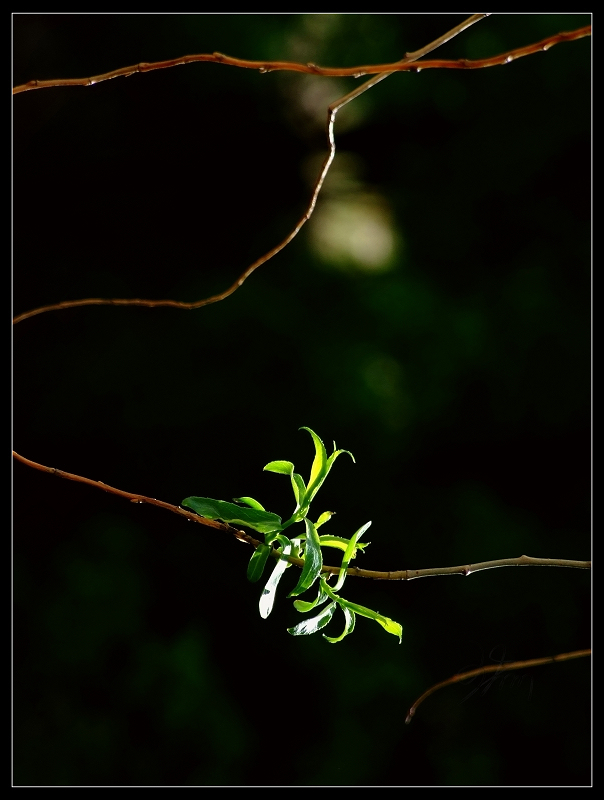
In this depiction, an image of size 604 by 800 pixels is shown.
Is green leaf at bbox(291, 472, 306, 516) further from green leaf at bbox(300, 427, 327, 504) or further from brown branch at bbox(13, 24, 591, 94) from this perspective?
brown branch at bbox(13, 24, 591, 94)

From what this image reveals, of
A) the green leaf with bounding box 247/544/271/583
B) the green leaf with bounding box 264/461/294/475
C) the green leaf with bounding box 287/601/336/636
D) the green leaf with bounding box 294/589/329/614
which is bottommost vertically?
the green leaf with bounding box 287/601/336/636

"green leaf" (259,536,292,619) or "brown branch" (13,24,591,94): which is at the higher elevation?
"brown branch" (13,24,591,94)

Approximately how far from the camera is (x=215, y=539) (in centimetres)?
121

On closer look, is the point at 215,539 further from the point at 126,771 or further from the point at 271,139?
the point at 271,139

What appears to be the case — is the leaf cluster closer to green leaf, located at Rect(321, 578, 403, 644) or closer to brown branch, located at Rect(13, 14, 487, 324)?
green leaf, located at Rect(321, 578, 403, 644)

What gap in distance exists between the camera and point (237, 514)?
345mm

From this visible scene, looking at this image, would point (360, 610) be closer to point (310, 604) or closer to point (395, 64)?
point (310, 604)

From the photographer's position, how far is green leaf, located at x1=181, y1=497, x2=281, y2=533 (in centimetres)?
34

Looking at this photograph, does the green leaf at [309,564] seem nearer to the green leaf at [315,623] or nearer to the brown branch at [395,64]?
the green leaf at [315,623]

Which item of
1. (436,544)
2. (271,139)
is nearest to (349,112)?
(271,139)

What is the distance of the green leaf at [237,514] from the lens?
1.13 feet

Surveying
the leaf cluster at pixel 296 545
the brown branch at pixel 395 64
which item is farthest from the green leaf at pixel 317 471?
the brown branch at pixel 395 64

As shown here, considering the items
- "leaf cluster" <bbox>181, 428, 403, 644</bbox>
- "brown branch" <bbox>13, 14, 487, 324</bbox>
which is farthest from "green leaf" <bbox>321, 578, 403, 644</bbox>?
"brown branch" <bbox>13, 14, 487, 324</bbox>

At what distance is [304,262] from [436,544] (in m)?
0.53
